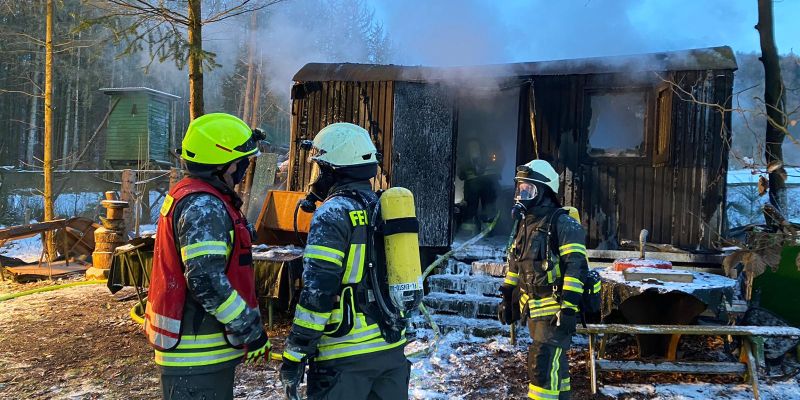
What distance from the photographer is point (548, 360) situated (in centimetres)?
366

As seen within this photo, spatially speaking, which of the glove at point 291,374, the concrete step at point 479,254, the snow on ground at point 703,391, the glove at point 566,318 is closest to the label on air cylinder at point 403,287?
the glove at point 291,374

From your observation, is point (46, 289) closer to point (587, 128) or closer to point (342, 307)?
point (342, 307)

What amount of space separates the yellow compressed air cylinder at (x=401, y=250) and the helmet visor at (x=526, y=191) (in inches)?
76.8

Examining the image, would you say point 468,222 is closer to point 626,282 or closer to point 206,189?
point 626,282

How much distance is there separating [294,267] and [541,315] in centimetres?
325

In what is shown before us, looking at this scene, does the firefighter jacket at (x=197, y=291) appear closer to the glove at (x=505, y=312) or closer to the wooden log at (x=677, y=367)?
the glove at (x=505, y=312)

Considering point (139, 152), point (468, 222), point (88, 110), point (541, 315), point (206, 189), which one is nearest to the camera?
point (206, 189)

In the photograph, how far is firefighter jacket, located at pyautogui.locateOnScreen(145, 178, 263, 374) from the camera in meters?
2.13

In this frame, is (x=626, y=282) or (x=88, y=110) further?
(x=88, y=110)

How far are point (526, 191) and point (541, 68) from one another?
14.3 feet

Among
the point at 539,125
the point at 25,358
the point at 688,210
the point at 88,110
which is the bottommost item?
the point at 25,358

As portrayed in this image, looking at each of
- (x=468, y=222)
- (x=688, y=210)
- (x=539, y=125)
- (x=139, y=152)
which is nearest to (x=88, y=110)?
(x=139, y=152)

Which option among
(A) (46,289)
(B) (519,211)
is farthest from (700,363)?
(A) (46,289)

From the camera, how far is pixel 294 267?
5945mm
